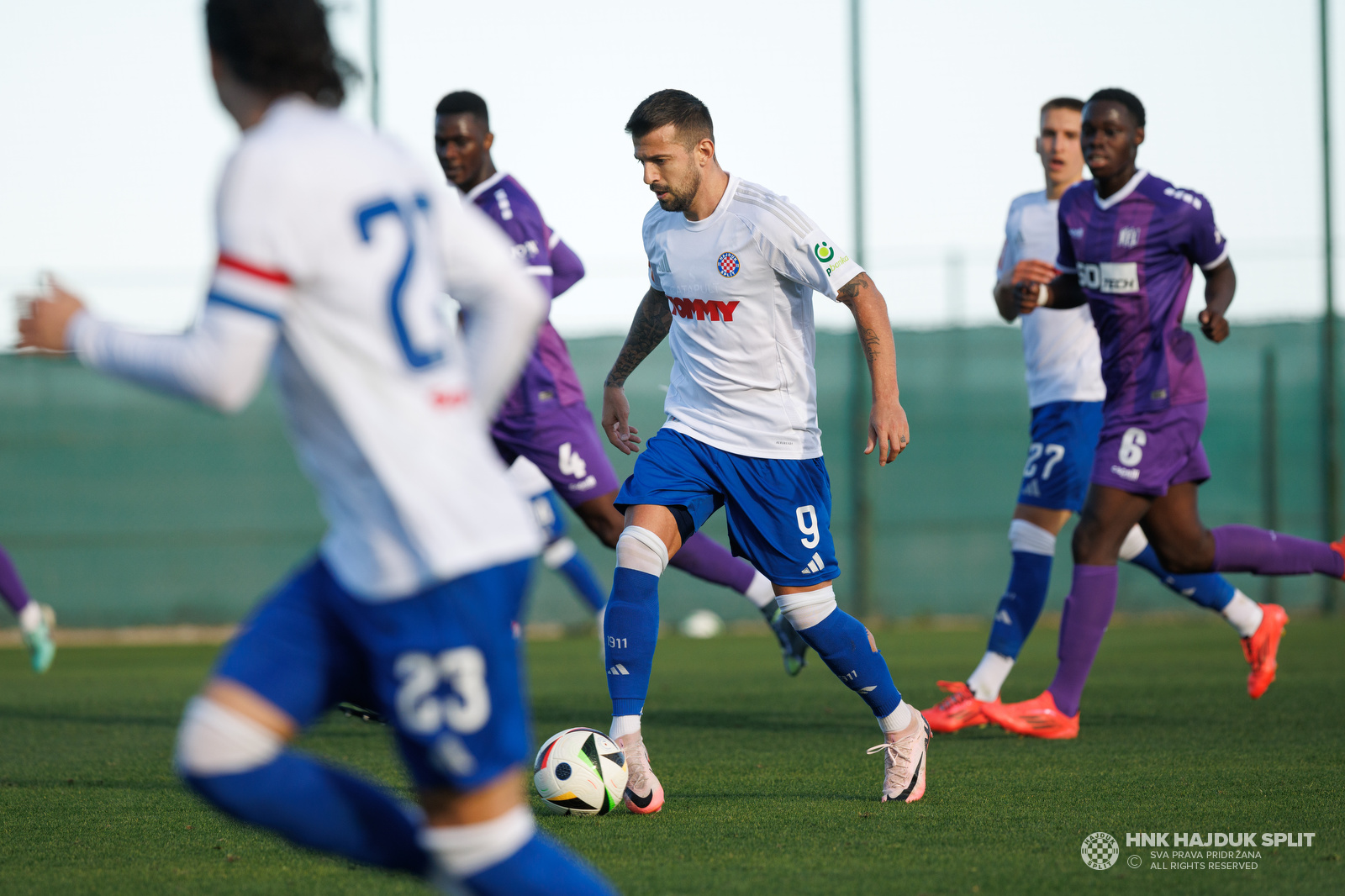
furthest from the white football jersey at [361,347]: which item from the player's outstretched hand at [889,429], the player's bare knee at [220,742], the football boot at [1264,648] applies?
the football boot at [1264,648]

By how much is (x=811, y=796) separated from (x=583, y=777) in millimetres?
754

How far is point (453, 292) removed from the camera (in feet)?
8.29

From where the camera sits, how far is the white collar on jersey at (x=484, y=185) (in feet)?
21.4

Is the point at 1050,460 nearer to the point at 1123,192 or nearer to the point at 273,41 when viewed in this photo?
the point at 1123,192

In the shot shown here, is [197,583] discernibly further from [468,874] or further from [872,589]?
[468,874]

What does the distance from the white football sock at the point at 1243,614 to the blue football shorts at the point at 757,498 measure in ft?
8.60

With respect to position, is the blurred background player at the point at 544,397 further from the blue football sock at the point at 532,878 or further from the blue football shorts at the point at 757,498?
the blue football sock at the point at 532,878

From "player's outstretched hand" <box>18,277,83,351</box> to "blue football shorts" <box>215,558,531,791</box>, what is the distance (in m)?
0.53

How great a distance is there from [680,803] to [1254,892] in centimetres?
182

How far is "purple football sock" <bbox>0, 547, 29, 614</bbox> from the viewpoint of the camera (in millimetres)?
7992

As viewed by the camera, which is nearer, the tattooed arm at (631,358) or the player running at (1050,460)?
the tattooed arm at (631,358)

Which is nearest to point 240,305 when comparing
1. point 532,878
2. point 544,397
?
point 532,878

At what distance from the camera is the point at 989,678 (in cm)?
621

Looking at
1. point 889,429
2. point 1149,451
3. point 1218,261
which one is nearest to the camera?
point 889,429
